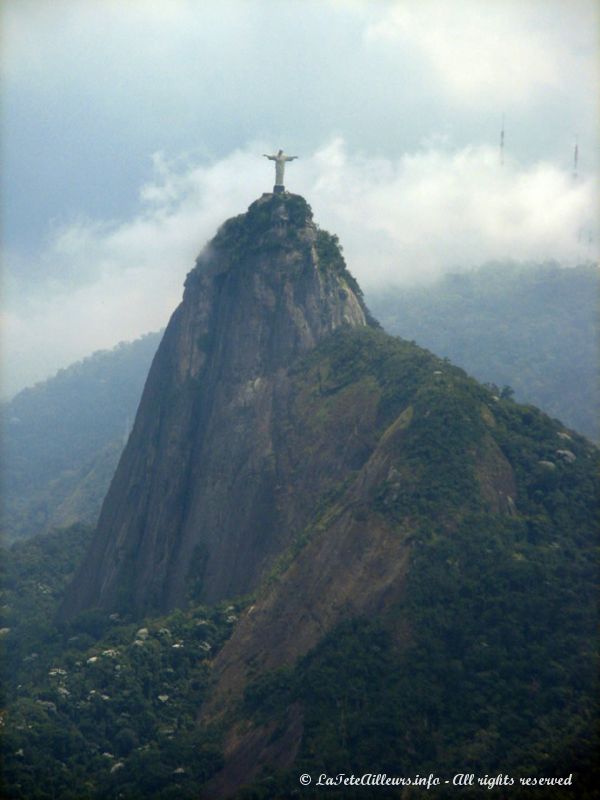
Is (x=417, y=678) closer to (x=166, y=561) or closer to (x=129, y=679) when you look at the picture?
(x=129, y=679)

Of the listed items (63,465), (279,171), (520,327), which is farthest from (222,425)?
(63,465)

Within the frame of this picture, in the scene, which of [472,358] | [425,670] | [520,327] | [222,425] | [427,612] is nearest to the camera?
[425,670]

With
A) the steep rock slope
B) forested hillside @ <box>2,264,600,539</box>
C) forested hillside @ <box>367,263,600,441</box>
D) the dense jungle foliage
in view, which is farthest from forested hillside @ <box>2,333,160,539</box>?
the steep rock slope

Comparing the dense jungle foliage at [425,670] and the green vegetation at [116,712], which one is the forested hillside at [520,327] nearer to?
the dense jungle foliage at [425,670]

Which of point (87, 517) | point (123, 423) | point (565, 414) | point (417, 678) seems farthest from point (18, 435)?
point (417, 678)

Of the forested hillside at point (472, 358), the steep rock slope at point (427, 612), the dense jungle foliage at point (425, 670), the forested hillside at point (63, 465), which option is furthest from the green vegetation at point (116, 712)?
the forested hillside at point (63, 465)

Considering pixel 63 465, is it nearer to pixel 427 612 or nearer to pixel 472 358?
pixel 472 358
